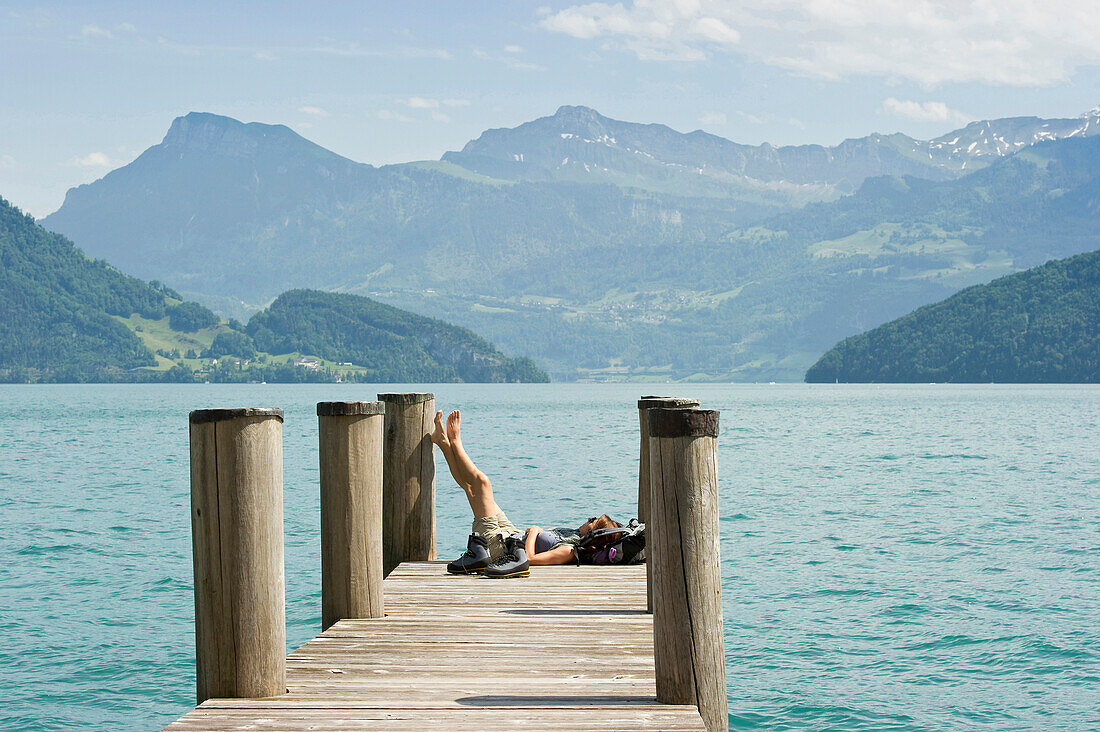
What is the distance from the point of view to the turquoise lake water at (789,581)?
12164mm

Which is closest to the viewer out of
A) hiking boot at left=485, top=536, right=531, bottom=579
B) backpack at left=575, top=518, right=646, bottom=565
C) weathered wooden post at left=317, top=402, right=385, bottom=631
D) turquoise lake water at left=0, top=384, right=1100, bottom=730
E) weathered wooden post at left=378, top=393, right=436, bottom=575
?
weathered wooden post at left=317, top=402, right=385, bottom=631

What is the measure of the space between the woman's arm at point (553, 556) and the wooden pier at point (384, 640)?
348 cm

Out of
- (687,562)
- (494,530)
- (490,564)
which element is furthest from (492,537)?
(687,562)

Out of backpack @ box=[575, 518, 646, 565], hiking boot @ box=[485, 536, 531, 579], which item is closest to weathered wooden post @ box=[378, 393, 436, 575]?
hiking boot @ box=[485, 536, 531, 579]

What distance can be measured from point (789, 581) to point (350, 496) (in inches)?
562

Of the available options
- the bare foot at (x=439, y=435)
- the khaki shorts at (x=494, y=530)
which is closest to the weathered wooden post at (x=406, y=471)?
the bare foot at (x=439, y=435)

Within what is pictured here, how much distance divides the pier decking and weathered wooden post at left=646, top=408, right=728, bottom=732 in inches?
6.1

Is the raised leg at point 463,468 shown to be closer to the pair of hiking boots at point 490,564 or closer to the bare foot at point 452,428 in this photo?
the bare foot at point 452,428

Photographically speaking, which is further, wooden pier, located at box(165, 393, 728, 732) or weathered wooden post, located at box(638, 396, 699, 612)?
weathered wooden post, located at box(638, 396, 699, 612)

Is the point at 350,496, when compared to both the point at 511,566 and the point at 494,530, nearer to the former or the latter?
the point at 511,566

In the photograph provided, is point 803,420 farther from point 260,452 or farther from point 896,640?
point 260,452

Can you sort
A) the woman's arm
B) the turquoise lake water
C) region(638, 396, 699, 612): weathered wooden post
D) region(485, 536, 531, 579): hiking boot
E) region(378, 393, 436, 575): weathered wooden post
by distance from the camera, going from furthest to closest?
1. the turquoise lake water
2. the woman's arm
3. region(378, 393, 436, 575): weathered wooden post
4. region(485, 536, 531, 579): hiking boot
5. region(638, 396, 699, 612): weathered wooden post

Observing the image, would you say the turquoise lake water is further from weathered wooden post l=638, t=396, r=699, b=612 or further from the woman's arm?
weathered wooden post l=638, t=396, r=699, b=612

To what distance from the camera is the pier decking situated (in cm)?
492
